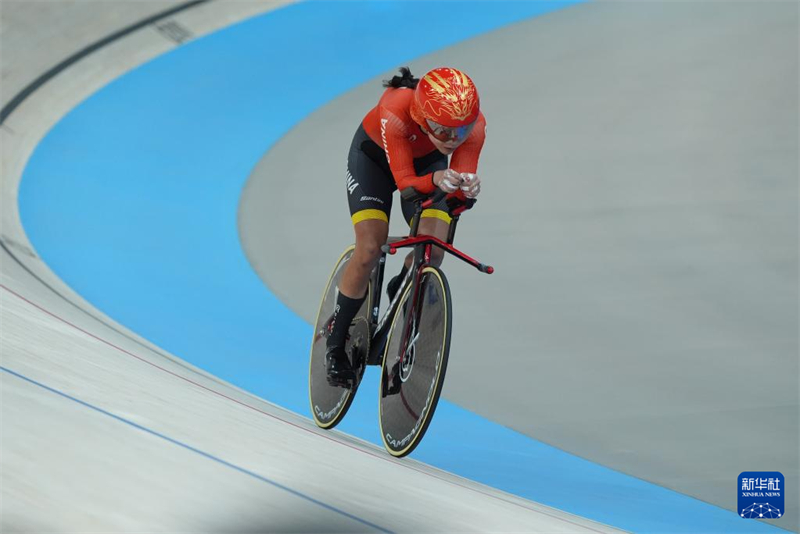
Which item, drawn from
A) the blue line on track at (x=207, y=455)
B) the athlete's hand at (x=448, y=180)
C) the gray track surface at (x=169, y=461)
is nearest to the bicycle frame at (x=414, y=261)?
the athlete's hand at (x=448, y=180)

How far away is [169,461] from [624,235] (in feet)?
11.1

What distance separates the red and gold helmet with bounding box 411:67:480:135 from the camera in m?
2.72

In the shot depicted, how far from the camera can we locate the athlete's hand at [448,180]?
8.69 feet

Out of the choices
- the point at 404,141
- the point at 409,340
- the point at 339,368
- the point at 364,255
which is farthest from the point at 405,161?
the point at 339,368

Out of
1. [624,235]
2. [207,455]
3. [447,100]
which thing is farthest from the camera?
[624,235]

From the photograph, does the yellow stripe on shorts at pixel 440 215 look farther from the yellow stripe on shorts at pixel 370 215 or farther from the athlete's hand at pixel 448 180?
the athlete's hand at pixel 448 180

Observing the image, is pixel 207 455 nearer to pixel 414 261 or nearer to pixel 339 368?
pixel 339 368

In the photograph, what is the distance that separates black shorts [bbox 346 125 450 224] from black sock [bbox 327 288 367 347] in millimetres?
273

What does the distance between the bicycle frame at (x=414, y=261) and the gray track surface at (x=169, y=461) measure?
36cm

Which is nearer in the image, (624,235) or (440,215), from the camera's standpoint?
(440,215)

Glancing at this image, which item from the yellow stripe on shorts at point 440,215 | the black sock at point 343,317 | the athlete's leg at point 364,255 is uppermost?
the yellow stripe on shorts at point 440,215

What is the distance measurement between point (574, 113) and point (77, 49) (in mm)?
3747

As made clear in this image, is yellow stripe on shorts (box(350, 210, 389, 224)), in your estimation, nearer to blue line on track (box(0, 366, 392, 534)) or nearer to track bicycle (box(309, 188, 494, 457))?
track bicycle (box(309, 188, 494, 457))

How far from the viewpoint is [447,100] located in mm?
2715
